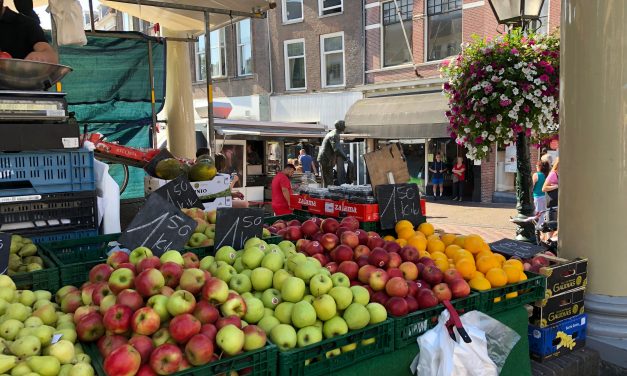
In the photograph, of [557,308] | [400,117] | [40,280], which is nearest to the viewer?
[40,280]

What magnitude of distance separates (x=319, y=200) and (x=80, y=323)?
10.4 ft

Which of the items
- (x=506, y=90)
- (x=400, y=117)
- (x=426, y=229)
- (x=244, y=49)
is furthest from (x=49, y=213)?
(x=244, y=49)

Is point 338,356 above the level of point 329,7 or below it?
below

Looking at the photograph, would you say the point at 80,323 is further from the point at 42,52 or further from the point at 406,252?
the point at 42,52

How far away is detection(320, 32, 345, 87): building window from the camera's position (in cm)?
2041

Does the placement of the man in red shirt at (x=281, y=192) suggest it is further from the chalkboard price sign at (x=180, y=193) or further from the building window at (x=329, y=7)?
the building window at (x=329, y=7)

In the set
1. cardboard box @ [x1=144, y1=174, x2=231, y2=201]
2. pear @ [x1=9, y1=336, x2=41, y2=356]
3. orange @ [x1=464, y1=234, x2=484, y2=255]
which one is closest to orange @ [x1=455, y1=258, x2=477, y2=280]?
orange @ [x1=464, y1=234, x2=484, y2=255]

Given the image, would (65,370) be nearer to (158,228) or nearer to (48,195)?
(158,228)

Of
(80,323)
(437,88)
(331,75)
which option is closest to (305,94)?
(331,75)

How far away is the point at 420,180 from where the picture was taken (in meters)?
18.0

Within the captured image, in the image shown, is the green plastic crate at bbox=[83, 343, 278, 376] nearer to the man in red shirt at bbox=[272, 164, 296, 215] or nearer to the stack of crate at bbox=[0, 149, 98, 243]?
the stack of crate at bbox=[0, 149, 98, 243]

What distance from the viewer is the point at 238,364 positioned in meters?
2.03

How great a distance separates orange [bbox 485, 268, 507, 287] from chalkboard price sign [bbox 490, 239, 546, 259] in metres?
0.74

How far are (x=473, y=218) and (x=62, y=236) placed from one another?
1116cm
